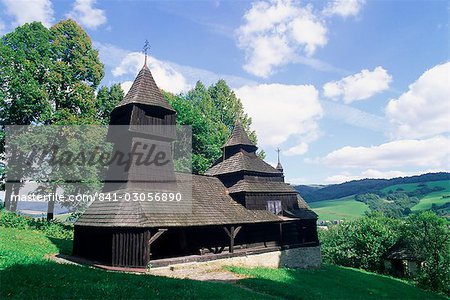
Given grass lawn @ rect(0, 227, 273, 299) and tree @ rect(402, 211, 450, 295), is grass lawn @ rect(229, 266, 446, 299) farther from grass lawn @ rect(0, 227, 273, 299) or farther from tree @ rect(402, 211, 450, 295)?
tree @ rect(402, 211, 450, 295)

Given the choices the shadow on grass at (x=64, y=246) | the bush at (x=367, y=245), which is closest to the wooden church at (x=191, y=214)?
the shadow on grass at (x=64, y=246)

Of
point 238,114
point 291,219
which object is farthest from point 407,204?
point 291,219

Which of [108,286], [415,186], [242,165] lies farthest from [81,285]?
[415,186]

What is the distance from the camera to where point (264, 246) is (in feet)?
76.5

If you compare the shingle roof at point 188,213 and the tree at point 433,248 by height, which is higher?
the shingle roof at point 188,213

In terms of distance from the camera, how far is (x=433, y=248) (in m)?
28.2

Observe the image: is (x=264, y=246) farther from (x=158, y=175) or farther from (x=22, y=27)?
(x=22, y=27)

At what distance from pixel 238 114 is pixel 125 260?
32345 millimetres

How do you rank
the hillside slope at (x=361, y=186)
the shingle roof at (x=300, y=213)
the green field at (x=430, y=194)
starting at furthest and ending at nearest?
the hillside slope at (x=361, y=186), the green field at (x=430, y=194), the shingle roof at (x=300, y=213)

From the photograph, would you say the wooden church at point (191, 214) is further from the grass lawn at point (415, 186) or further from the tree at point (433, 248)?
the grass lawn at point (415, 186)

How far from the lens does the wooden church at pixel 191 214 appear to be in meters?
16.1

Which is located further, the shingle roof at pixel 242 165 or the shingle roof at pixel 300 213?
the shingle roof at pixel 300 213

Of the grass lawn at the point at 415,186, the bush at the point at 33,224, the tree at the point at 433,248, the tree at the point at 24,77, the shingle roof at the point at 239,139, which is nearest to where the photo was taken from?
the bush at the point at 33,224

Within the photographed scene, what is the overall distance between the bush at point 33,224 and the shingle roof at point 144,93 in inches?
491
